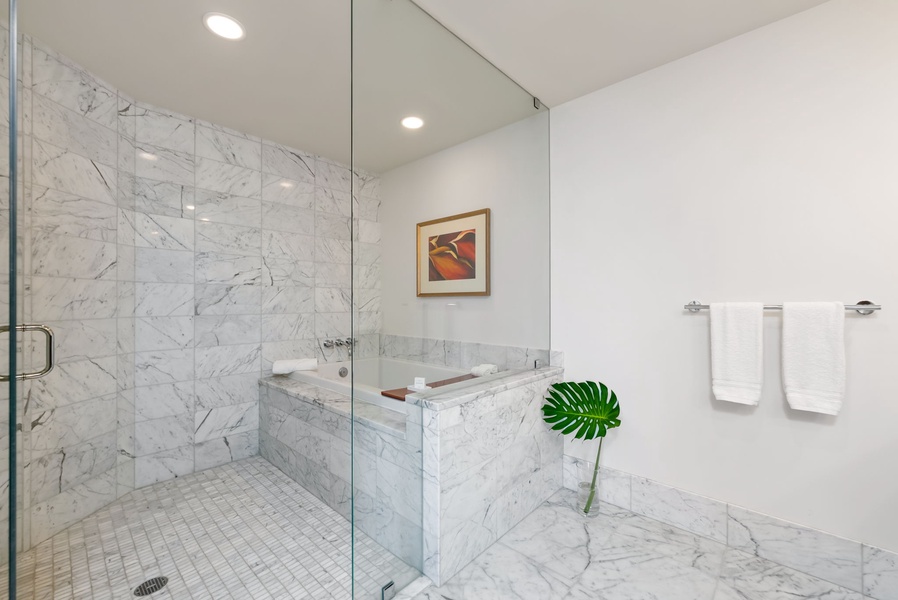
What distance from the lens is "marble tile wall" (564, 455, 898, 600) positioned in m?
1.47

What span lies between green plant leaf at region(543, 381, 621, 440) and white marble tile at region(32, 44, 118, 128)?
2.92 meters

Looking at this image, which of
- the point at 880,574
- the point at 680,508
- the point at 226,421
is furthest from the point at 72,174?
the point at 880,574

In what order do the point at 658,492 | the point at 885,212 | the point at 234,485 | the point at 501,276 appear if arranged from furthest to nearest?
the point at 234,485, the point at 501,276, the point at 658,492, the point at 885,212

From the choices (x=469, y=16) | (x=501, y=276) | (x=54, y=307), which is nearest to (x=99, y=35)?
(x=54, y=307)

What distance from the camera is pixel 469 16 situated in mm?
1675

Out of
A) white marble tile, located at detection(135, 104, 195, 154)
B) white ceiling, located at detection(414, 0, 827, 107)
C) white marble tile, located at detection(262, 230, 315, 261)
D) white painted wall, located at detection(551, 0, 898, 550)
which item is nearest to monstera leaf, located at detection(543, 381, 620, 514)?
white painted wall, located at detection(551, 0, 898, 550)

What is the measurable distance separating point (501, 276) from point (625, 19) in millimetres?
1278

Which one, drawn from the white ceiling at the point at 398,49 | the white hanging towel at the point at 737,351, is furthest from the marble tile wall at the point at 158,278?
the white hanging towel at the point at 737,351

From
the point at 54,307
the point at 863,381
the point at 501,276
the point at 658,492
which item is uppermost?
the point at 501,276

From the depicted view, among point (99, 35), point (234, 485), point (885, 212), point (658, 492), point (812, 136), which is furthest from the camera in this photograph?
point (234, 485)

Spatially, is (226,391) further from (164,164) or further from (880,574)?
(880,574)

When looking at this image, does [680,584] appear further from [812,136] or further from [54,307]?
[54,307]

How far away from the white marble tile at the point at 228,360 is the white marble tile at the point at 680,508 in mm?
2672

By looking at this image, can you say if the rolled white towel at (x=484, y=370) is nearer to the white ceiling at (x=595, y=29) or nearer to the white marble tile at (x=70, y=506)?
Result: the white ceiling at (x=595, y=29)
